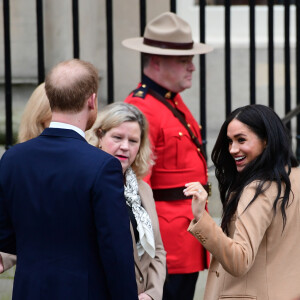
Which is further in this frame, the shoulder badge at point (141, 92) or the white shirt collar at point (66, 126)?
the shoulder badge at point (141, 92)

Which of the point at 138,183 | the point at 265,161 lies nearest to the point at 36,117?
the point at 138,183

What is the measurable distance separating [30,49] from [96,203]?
13.3 ft

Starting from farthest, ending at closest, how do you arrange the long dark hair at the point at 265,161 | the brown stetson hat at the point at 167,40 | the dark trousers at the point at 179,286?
the brown stetson hat at the point at 167,40, the dark trousers at the point at 179,286, the long dark hair at the point at 265,161

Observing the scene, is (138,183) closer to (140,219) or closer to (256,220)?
(140,219)

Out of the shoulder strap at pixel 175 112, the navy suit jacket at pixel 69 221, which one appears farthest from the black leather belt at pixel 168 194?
the navy suit jacket at pixel 69 221

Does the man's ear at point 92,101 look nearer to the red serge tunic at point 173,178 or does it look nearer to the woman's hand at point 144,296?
the woman's hand at point 144,296

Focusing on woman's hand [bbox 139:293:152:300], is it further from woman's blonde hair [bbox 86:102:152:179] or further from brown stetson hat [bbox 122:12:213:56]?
brown stetson hat [bbox 122:12:213:56]

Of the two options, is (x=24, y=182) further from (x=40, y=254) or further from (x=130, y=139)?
(x=130, y=139)

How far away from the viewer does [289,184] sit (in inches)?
153

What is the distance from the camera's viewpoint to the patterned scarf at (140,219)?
13.9 feet

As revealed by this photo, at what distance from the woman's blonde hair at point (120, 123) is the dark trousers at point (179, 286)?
3.08 ft

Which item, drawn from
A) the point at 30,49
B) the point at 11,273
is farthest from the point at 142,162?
the point at 30,49

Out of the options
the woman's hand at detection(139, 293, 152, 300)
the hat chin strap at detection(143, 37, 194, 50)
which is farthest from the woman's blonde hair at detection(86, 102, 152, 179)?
the hat chin strap at detection(143, 37, 194, 50)

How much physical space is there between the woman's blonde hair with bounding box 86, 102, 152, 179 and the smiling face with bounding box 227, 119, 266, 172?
617mm
